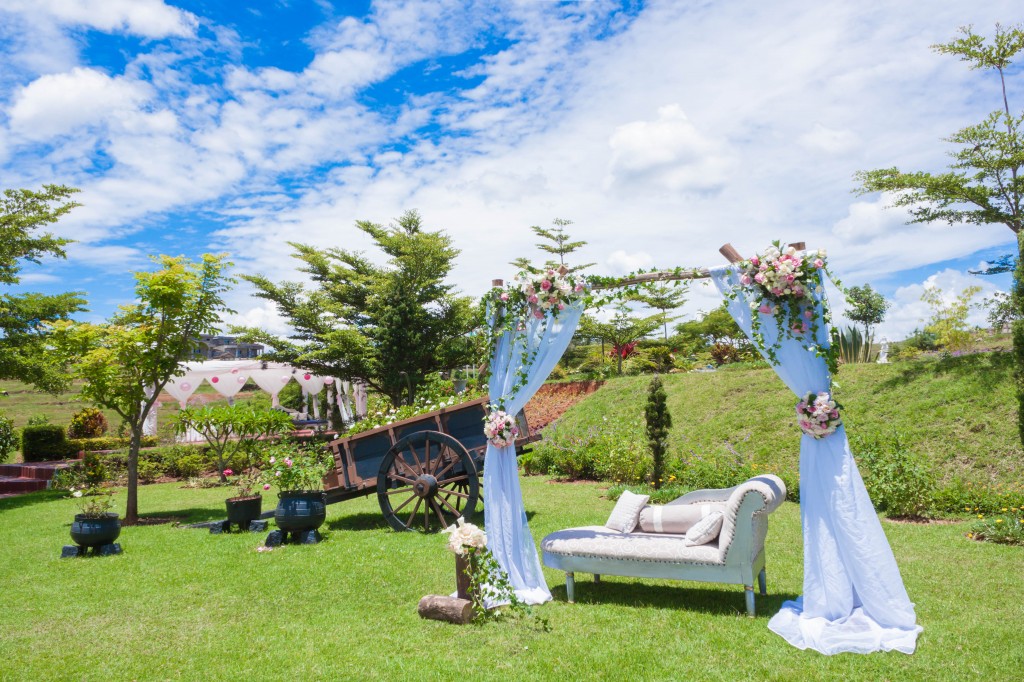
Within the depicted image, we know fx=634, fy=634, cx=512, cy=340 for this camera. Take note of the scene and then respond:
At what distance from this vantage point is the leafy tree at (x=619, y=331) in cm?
2138

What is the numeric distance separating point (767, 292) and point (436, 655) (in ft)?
10.9

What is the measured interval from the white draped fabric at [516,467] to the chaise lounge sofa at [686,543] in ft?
0.67

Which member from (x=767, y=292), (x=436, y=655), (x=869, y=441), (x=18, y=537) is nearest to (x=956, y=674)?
(x=767, y=292)

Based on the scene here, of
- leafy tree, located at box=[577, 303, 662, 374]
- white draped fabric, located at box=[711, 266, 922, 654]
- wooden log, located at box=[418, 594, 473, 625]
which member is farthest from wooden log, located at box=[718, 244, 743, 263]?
leafy tree, located at box=[577, 303, 662, 374]

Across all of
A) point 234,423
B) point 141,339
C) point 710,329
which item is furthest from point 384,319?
point 710,329

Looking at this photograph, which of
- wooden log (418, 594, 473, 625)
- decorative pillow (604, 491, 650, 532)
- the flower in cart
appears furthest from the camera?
decorative pillow (604, 491, 650, 532)

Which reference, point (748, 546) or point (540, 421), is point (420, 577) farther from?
point (540, 421)

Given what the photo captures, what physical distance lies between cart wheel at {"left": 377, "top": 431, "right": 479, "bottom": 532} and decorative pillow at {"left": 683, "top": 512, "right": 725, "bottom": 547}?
3068mm

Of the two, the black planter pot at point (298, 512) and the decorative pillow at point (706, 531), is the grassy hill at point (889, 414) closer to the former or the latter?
the decorative pillow at point (706, 531)

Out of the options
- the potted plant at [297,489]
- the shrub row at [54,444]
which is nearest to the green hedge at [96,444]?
the shrub row at [54,444]

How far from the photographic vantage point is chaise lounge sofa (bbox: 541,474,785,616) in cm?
443

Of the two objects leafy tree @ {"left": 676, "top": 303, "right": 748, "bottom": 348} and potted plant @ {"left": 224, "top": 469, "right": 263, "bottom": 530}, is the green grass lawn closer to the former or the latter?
potted plant @ {"left": 224, "top": 469, "right": 263, "bottom": 530}

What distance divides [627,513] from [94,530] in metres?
5.89

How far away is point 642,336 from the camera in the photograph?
24016 mm
